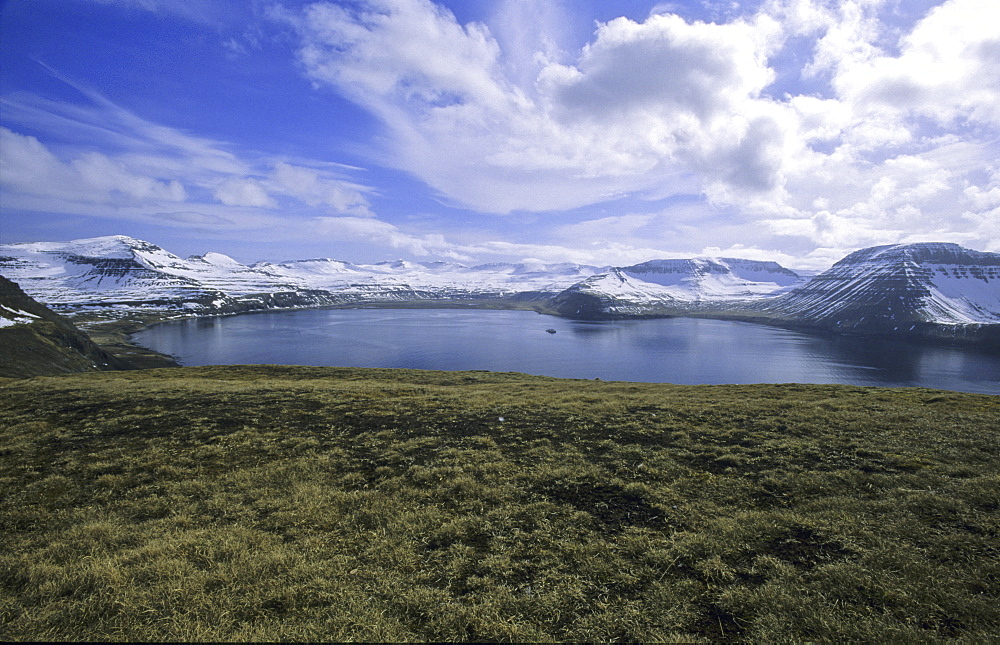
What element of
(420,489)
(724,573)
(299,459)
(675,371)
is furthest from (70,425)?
(675,371)

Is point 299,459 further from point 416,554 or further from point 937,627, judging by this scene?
point 937,627

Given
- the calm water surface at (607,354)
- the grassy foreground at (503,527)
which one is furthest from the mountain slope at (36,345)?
the grassy foreground at (503,527)

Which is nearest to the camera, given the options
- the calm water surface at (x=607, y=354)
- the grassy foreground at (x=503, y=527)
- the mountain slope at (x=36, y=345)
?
the grassy foreground at (x=503, y=527)

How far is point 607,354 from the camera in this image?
13125 centimetres

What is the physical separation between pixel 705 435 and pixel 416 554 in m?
13.9

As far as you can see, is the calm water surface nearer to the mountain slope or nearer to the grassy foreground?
the mountain slope

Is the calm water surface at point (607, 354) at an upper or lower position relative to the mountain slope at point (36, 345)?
lower

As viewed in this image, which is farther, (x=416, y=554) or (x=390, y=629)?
(x=416, y=554)

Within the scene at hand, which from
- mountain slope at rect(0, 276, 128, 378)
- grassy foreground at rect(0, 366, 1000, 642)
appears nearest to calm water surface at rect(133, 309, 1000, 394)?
mountain slope at rect(0, 276, 128, 378)

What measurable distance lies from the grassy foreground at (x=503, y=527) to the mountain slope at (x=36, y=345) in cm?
5923

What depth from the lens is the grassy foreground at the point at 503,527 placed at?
6.87 meters

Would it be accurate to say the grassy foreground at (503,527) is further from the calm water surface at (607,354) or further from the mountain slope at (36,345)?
the calm water surface at (607,354)

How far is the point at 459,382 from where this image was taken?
46.2 meters

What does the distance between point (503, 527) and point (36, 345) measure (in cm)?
9519
